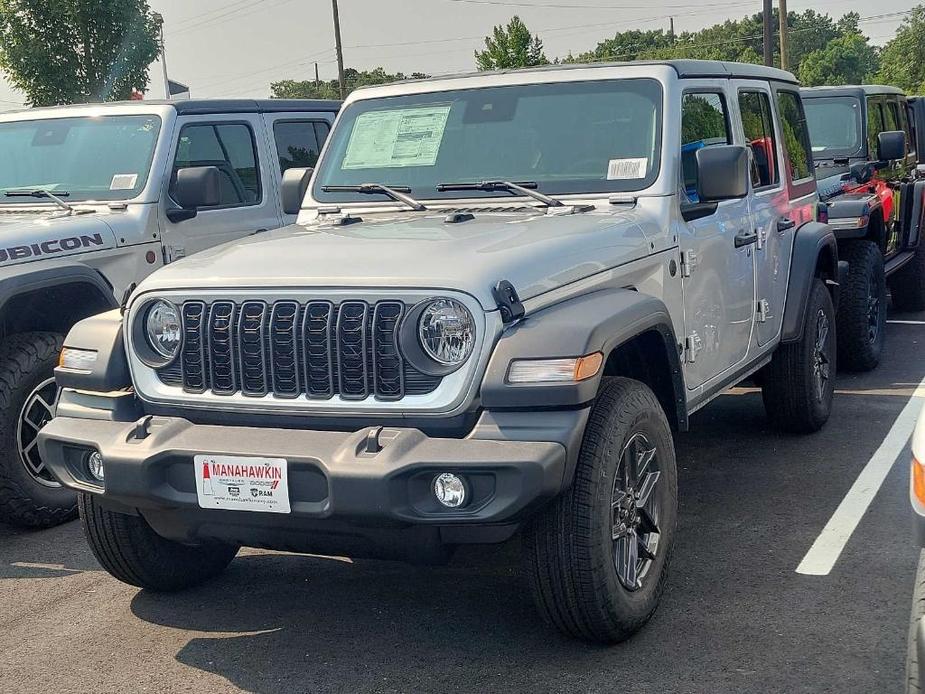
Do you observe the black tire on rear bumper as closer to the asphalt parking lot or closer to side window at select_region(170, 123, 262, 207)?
the asphalt parking lot

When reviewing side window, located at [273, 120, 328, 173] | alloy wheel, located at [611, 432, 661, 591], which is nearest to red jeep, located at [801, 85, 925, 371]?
side window, located at [273, 120, 328, 173]

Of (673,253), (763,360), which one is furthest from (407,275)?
(763,360)

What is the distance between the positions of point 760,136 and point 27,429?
3886 mm

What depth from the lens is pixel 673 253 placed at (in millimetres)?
4707

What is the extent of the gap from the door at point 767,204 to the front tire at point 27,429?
11.2ft

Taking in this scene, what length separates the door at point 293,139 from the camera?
7383mm

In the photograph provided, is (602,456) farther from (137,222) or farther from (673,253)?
(137,222)

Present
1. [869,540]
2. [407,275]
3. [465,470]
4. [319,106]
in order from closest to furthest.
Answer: [465,470] → [407,275] → [869,540] → [319,106]

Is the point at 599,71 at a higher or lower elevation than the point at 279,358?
higher

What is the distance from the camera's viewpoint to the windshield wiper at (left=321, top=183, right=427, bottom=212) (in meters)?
4.86

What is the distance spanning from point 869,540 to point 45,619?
10.7 ft

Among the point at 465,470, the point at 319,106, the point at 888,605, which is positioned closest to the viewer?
the point at 465,470

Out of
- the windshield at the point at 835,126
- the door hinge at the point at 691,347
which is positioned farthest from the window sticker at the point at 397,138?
the windshield at the point at 835,126

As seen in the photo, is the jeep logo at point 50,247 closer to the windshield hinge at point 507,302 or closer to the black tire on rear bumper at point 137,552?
the black tire on rear bumper at point 137,552
